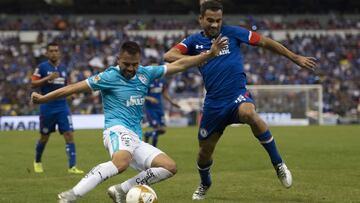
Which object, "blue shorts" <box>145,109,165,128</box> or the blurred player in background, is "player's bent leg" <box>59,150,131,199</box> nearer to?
Result: the blurred player in background

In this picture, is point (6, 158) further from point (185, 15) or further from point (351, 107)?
point (185, 15)

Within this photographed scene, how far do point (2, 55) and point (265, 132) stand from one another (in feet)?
125

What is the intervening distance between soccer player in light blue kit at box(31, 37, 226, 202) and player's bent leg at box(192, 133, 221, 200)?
152 centimetres

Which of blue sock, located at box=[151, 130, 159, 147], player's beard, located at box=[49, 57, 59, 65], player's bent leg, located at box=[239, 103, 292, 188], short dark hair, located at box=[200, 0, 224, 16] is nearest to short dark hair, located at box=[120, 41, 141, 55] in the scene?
short dark hair, located at box=[200, 0, 224, 16]

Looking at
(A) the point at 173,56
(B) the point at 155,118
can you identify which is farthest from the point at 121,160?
(B) the point at 155,118

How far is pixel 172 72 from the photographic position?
31.0 feet

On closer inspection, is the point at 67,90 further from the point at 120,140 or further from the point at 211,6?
the point at 211,6

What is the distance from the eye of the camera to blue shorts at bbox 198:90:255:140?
412 inches

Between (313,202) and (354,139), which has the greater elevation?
(313,202)

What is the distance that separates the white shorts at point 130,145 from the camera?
9094 millimetres

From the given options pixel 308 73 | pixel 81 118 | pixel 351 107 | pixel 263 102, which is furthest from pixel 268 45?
pixel 308 73

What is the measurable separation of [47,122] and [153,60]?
26586mm

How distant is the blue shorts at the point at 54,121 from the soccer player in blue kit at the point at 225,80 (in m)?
5.88

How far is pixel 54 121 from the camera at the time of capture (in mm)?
15938
